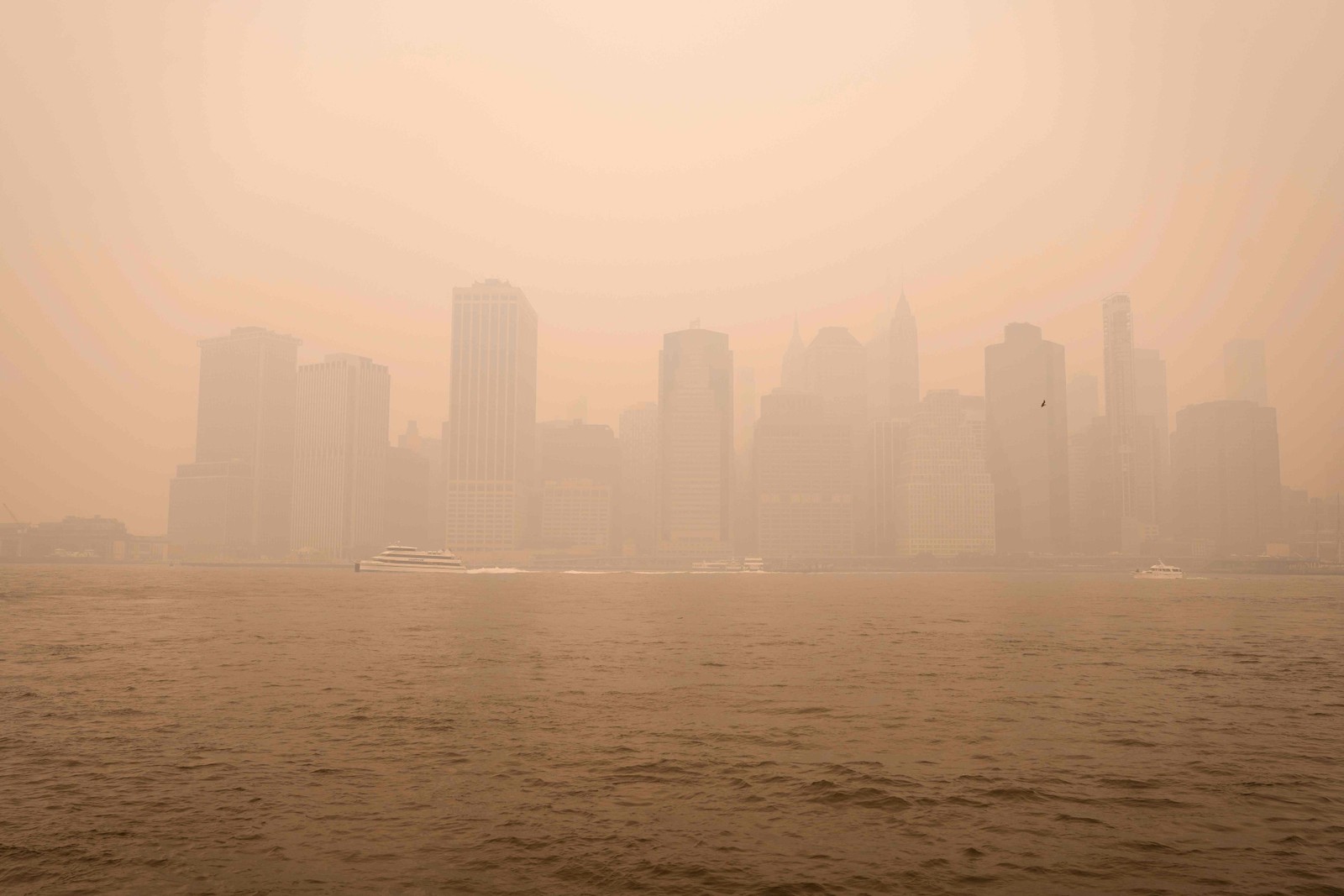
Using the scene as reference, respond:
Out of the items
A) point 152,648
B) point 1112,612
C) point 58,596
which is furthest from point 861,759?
point 58,596

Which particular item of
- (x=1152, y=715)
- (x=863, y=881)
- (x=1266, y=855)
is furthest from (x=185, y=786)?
(x=1152, y=715)

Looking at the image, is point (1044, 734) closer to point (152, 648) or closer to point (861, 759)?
point (861, 759)

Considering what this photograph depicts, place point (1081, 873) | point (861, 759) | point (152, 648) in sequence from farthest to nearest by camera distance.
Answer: point (152, 648), point (861, 759), point (1081, 873)

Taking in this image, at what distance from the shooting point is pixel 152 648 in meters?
74.9

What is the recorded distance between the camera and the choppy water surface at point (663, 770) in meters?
24.8

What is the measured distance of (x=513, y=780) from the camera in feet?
111

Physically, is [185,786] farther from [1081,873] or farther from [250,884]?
[1081,873]

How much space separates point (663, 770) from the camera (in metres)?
35.4

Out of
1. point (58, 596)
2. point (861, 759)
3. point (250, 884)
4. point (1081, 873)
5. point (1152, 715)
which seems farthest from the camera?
point (58, 596)

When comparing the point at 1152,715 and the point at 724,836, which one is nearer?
the point at 724,836

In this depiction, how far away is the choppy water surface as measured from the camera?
24.8 metres

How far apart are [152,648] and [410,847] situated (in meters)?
60.7

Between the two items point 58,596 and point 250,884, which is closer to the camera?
point 250,884

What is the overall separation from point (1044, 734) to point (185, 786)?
36.8 metres
